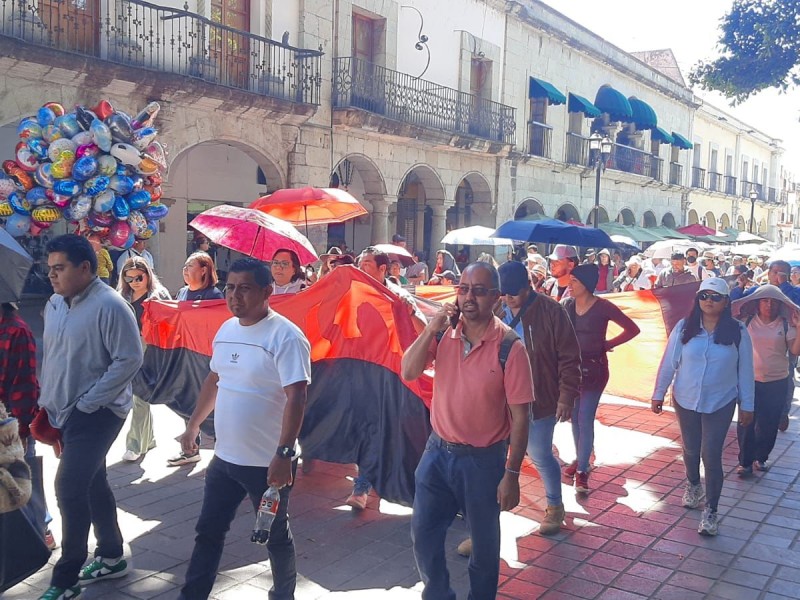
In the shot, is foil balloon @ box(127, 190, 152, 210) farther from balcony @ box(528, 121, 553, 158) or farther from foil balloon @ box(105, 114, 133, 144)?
balcony @ box(528, 121, 553, 158)

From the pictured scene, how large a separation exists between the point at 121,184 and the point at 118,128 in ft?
2.02

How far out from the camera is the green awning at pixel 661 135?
30.3m

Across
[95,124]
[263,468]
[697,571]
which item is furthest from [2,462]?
[95,124]

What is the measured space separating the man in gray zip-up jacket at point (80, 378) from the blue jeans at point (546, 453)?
8.17 ft

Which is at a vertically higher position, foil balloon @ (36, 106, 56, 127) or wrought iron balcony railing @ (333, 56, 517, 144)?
wrought iron balcony railing @ (333, 56, 517, 144)

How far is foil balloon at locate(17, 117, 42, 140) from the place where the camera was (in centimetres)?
825

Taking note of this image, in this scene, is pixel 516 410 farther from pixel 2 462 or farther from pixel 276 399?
pixel 2 462

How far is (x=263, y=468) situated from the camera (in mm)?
3594

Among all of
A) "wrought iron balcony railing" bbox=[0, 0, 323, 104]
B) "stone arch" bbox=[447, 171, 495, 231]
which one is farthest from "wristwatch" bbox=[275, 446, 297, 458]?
"stone arch" bbox=[447, 171, 495, 231]

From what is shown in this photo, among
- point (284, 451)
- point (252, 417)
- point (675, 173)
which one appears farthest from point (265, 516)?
point (675, 173)

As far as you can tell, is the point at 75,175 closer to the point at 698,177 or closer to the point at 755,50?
the point at 755,50

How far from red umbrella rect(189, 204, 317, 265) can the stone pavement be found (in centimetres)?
182

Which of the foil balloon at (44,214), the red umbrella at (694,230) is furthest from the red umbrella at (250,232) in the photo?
the red umbrella at (694,230)

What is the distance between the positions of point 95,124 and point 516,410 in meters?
6.57
